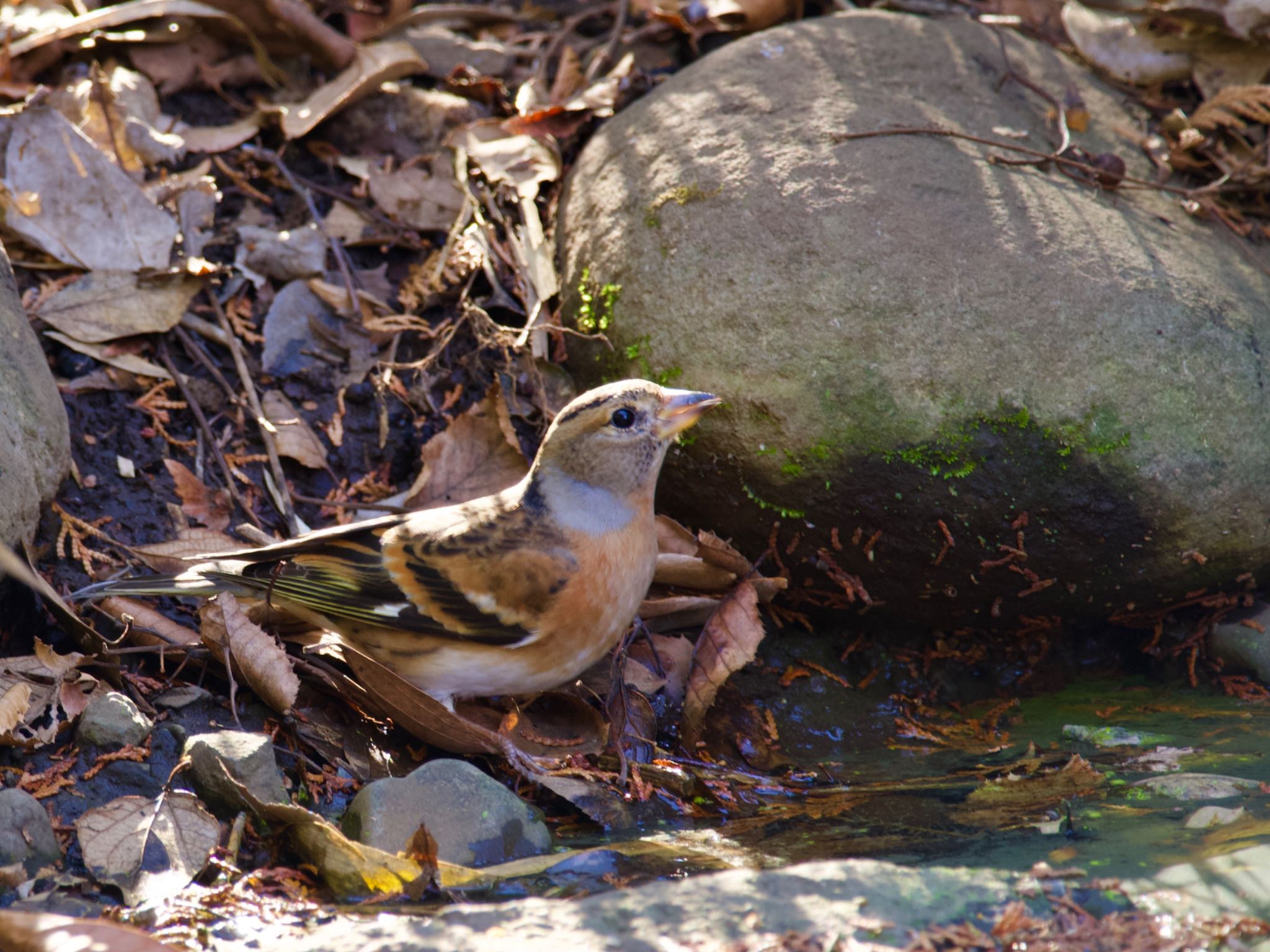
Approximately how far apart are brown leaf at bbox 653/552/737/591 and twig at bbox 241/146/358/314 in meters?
2.08

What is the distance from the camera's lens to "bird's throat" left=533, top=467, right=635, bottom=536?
178 inches

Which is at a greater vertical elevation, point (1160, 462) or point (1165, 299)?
point (1165, 299)

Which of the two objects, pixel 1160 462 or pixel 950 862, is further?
pixel 1160 462

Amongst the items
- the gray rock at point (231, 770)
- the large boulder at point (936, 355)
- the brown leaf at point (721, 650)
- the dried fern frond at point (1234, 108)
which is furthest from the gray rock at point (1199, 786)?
the dried fern frond at point (1234, 108)

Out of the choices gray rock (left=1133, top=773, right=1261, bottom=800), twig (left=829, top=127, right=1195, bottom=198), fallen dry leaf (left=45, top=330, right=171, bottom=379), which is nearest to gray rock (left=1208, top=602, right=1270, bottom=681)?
gray rock (left=1133, top=773, right=1261, bottom=800)

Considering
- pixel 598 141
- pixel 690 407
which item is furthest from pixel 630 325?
pixel 598 141

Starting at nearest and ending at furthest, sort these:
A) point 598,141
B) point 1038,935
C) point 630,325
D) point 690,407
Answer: point 1038,935, point 690,407, point 630,325, point 598,141

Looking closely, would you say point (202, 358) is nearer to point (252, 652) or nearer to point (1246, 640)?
point (252, 652)

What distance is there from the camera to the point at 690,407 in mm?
4465

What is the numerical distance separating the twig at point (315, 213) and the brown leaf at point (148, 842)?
292cm

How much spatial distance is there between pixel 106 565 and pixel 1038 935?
12.1 feet

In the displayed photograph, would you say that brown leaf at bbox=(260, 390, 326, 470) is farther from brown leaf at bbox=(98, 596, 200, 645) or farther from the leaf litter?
brown leaf at bbox=(98, 596, 200, 645)

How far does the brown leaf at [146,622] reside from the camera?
428 cm

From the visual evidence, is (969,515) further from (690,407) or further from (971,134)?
(971,134)
